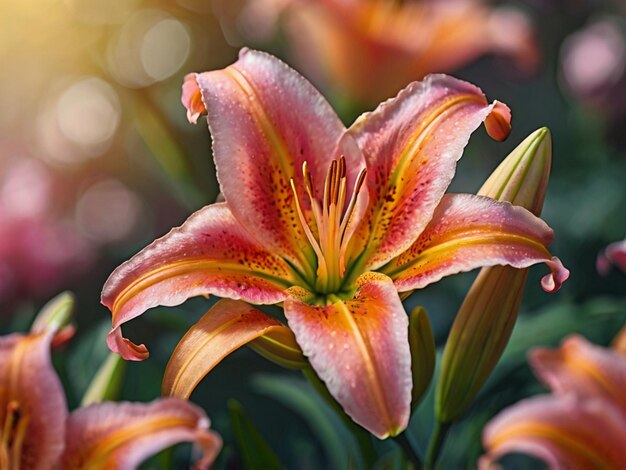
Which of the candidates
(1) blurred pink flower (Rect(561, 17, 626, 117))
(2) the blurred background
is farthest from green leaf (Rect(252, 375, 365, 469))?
(1) blurred pink flower (Rect(561, 17, 626, 117))

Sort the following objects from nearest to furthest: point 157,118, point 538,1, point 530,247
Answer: point 530,247 < point 157,118 < point 538,1

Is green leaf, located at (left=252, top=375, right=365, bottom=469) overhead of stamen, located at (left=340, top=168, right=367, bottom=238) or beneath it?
beneath

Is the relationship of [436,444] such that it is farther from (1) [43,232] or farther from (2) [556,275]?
(1) [43,232]

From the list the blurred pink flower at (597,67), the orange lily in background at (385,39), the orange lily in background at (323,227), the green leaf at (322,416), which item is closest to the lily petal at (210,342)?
the orange lily in background at (323,227)

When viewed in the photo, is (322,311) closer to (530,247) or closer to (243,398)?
(530,247)

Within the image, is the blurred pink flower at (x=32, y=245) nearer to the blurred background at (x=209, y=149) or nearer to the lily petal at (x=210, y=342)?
the blurred background at (x=209, y=149)

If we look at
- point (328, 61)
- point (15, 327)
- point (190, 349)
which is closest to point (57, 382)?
point (190, 349)

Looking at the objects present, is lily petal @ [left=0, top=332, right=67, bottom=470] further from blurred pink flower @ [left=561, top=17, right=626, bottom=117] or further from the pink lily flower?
blurred pink flower @ [left=561, top=17, right=626, bottom=117]
